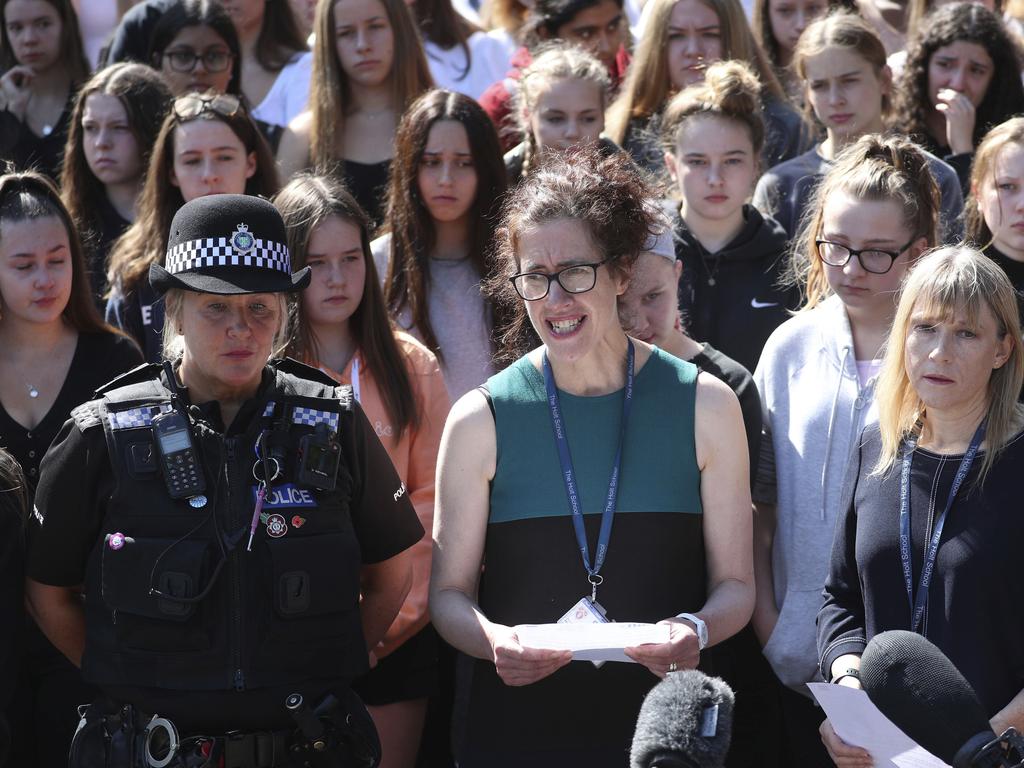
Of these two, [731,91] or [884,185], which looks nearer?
[884,185]

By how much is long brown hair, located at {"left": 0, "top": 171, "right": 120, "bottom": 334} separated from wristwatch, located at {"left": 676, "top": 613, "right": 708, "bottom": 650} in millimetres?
2674

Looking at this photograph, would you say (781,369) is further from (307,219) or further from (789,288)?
(307,219)

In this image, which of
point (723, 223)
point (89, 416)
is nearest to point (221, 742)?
point (89, 416)

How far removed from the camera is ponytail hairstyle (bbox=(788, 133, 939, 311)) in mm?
4633

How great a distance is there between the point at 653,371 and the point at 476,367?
1.79 metres

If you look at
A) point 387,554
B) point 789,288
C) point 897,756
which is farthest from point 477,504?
point 789,288

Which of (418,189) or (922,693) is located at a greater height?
(418,189)

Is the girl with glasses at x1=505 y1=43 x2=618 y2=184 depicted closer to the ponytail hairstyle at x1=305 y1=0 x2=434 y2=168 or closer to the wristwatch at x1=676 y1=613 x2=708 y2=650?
the ponytail hairstyle at x1=305 y1=0 x2=434 y2=168

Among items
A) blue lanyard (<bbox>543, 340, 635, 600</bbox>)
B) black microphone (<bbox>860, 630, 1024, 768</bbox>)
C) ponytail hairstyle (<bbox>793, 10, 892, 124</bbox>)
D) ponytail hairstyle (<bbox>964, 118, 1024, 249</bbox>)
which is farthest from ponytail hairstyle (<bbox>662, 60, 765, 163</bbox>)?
black microphone (<bbox>860, 630, 1024, 768</bbox>)

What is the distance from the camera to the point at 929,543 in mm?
3762

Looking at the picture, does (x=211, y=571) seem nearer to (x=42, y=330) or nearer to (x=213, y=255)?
(x=213, y=255)

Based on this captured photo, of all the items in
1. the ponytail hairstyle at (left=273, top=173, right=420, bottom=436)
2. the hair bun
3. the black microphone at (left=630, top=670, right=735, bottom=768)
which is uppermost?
the hair bun

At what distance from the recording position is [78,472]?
12.2ft

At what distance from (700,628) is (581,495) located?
1.68 ft
